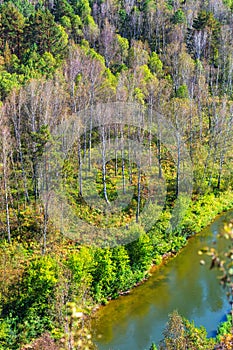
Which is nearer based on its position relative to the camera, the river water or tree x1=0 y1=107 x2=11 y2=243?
the river water

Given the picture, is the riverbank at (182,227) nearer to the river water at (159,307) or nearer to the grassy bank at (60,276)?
the grassy bank at (60,276)

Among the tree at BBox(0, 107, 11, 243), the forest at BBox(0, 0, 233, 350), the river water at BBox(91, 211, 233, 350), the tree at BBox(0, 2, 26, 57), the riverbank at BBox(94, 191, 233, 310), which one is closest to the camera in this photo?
the river water at BBox(91, 211, 233, 350)

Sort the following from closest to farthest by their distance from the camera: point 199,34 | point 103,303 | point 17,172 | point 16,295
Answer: point 16,295 → point 103,303 → point 17,172 → point 199,34

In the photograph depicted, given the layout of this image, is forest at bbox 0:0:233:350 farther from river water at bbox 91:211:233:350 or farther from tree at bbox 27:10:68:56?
river water at bbox 91:211:233:350

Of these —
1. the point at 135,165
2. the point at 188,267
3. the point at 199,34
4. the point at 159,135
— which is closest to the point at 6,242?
the point at 188,267

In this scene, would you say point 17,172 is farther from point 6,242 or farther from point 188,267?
point 188,267

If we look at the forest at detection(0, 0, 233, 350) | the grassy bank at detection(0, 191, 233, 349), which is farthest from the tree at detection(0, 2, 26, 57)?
the grassy bank at detection(0, 191, 233, 349)
